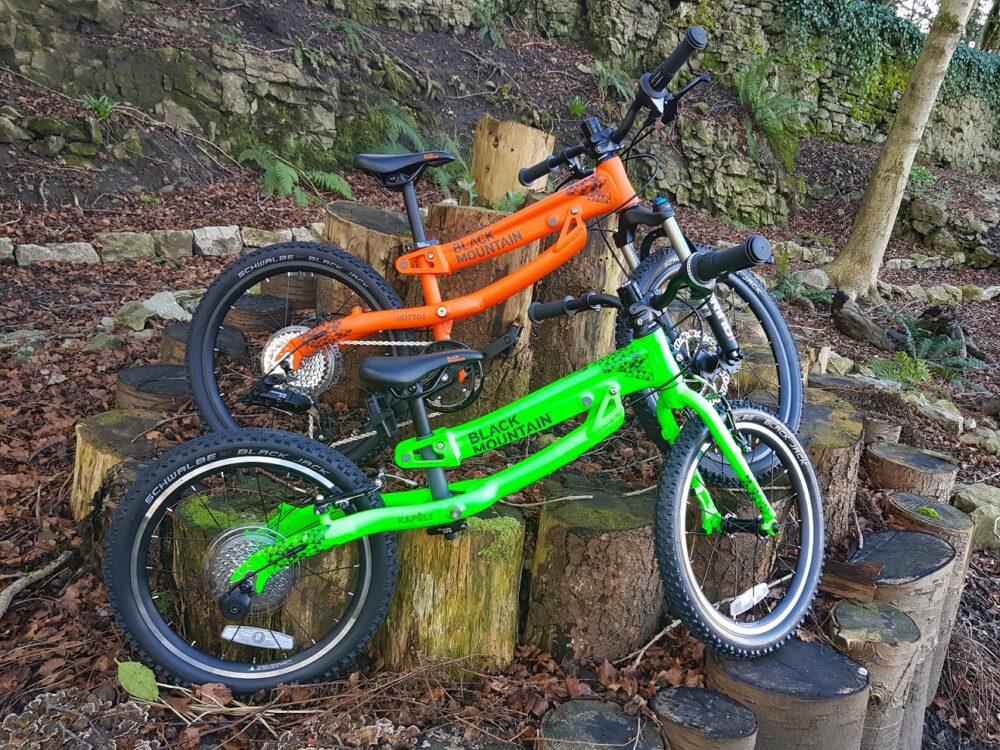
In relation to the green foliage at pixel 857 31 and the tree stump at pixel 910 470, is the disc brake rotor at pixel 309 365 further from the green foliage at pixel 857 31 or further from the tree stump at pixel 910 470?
the green foliage at pixel 857 31

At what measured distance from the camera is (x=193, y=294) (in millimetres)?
5387

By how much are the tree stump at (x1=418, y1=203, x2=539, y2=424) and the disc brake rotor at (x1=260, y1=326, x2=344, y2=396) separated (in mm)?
537

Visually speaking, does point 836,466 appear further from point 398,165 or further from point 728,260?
point 398,165

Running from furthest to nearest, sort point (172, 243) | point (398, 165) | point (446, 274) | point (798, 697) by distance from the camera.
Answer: point (172, 243)
point (446, 274)
point (398, 165)
point (798, 697)

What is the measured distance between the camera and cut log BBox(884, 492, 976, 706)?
3.12m

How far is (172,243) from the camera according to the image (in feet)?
21.7

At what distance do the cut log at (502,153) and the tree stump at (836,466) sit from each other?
1911 millimetres

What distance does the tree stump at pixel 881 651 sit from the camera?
2.60m

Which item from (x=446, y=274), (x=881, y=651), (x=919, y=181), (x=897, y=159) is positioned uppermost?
(x=919, y=181)

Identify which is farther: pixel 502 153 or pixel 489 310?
pixel 502 153

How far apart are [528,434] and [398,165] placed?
126cm

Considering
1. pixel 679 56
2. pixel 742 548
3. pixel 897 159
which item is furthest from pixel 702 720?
pixel 897 159

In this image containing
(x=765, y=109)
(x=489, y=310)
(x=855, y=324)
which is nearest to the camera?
(x=489, y=310)

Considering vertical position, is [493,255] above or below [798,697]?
above
